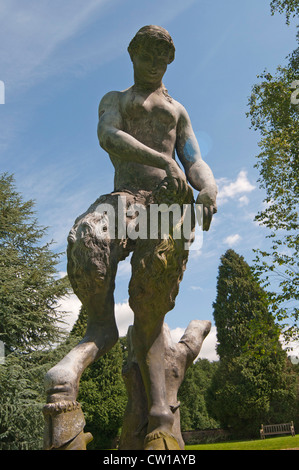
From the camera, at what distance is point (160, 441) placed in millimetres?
2299

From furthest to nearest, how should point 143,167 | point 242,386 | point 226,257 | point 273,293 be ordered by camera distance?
point 226,257, point 242,386, point 273,293, point 143,167

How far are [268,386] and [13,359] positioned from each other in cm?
1914

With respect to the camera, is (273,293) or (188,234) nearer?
(188,234)

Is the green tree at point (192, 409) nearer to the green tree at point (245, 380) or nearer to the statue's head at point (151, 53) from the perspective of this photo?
the green tree at point (245, 380)

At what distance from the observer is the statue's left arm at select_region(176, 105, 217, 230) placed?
2.80m

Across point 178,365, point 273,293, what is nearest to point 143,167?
point 178,365

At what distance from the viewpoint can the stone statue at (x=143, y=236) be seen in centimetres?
246

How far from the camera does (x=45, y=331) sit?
56.3 ft

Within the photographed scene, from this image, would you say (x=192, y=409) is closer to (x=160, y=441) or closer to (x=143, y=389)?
(x=143, y=389)

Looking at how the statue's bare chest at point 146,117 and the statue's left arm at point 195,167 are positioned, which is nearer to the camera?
the statue's left arm at point 195,167

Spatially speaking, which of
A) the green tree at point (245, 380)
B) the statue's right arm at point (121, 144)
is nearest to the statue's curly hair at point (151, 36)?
the statue's right arm at point (121, 144)

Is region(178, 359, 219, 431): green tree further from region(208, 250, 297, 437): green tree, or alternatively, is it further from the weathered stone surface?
the weathered stone surface

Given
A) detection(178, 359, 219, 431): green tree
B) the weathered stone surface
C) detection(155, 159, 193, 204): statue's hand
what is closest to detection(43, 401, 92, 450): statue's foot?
the weathered stone surface
